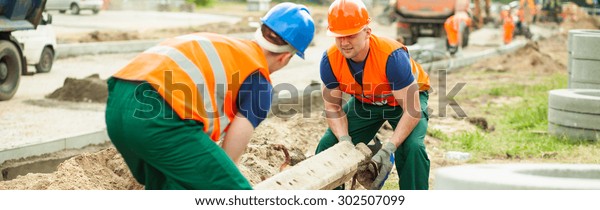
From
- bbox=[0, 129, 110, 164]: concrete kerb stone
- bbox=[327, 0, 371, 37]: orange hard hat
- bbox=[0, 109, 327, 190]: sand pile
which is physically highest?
bbox=[327, 0, 371, 37]: orange hard hat

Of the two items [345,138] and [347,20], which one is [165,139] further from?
[345,138]

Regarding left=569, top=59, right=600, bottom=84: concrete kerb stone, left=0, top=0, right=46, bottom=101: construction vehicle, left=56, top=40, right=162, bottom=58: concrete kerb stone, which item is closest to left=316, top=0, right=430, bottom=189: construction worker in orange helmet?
left=569, top=59, right=600, bottom=84: concrete kerb stone

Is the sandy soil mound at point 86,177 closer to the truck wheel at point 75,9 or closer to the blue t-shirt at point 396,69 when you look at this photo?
the blue t-shirt at point 396,69

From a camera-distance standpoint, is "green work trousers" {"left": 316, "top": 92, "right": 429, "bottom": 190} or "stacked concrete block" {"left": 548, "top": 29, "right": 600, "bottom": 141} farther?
"stacked concrete block" {"left": 548, "top": 29, "right": 600, "bottom": 141}

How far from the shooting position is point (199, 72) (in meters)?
4.92

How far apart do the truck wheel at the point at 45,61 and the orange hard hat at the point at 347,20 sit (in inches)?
468

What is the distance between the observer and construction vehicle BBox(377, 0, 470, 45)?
95.2 feet

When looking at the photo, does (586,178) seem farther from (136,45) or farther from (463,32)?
(463,32)

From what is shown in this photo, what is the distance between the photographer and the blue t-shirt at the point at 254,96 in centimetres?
498

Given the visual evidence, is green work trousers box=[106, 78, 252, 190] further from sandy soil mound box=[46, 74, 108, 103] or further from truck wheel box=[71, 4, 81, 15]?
truck wheel box=[71, 4, 81, 15]

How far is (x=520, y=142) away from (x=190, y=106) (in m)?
6.81

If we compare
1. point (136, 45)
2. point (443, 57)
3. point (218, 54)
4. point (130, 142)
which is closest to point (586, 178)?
point (218, 54)

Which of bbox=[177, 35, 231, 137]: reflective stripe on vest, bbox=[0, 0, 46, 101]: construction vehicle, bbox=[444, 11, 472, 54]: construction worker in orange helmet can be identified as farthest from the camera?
bbox=[444, 11, 472, 54]: construction worker in orange helmet
